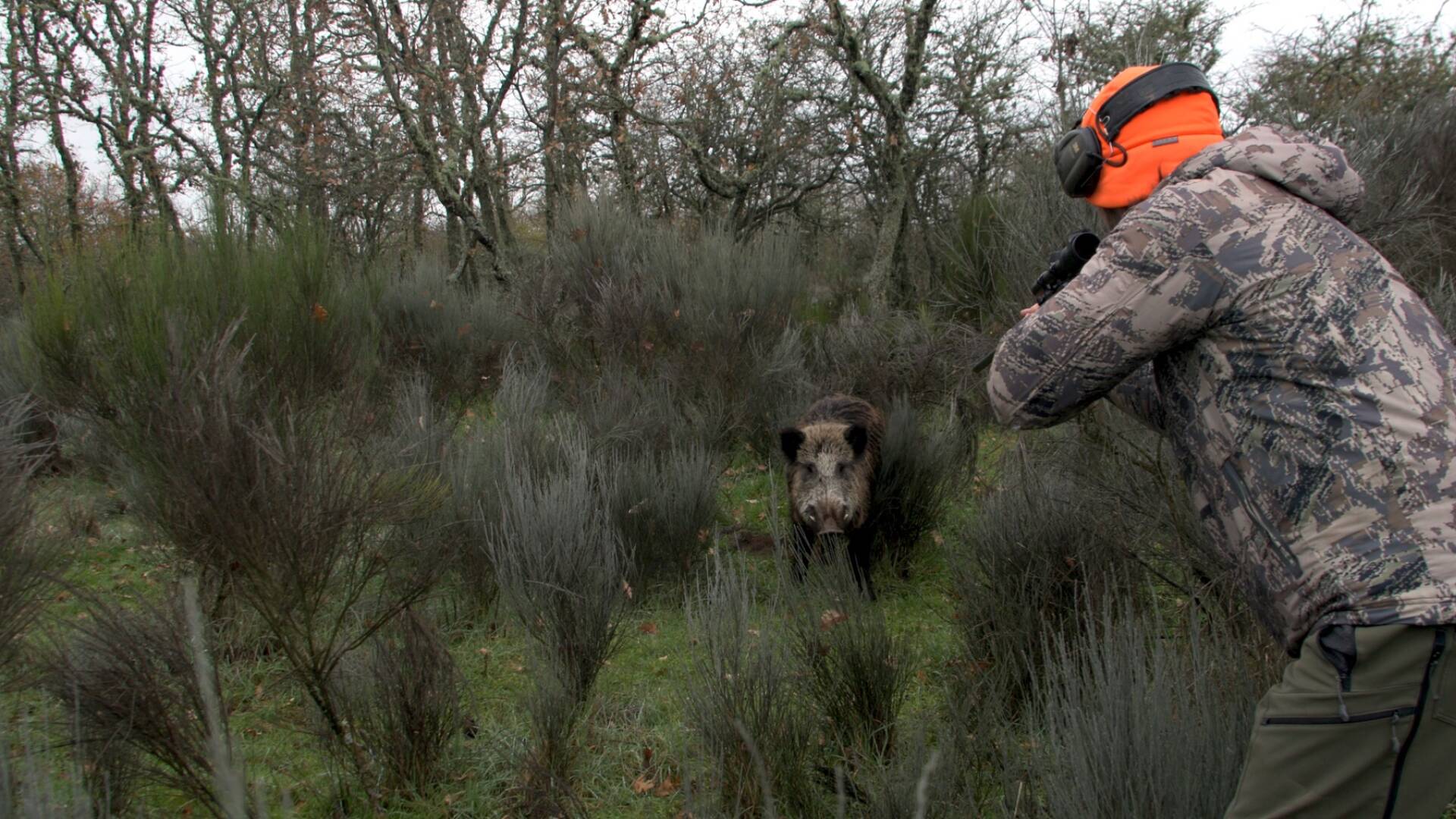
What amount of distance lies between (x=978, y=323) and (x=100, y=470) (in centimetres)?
876

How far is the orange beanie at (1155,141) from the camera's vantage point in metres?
2.12

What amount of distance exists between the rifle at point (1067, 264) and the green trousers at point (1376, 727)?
1.02m

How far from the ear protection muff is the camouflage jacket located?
217 millimetres

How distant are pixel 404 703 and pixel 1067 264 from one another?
2.97 m

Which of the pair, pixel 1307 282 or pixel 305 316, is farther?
pixel 305 316

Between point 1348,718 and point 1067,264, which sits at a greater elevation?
point 1067,264

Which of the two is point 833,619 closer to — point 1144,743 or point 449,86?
point 1144,743

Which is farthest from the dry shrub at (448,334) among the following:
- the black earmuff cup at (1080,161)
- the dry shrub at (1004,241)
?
the black earmuff cup at (1080,161)

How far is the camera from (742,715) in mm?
3162

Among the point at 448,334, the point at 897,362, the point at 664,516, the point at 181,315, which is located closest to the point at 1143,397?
the point at 664,516

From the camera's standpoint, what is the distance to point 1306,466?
177cm

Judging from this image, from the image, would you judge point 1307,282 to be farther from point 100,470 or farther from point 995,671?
point 100,470

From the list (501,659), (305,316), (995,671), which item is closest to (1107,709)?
(995,671)

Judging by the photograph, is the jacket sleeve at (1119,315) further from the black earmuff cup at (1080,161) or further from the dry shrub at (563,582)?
the dry shrub at (563,582)
